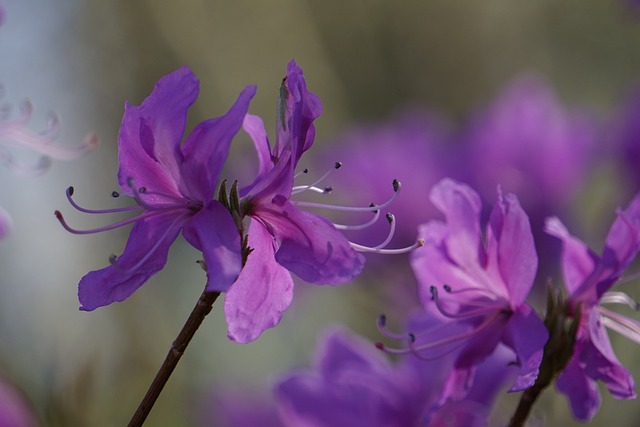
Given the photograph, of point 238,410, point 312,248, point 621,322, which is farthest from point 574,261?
point 238,410

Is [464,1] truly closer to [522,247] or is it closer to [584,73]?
[584,73]

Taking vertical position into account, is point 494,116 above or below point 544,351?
below

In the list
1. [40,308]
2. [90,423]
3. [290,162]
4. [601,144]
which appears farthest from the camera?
[601,144]

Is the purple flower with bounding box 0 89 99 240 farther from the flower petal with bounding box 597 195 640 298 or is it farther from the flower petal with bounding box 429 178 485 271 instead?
the flower petal with bounding box 597 195 640 298

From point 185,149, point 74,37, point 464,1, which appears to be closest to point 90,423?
point 185,149

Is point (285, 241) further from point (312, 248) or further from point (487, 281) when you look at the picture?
point (487, 281)

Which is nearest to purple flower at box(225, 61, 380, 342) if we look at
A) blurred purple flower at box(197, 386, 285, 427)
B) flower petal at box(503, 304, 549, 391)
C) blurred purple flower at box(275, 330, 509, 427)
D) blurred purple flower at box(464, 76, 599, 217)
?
flower petal at box(503, 304, 549, 391)

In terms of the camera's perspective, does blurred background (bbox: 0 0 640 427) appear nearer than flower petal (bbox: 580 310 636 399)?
No
